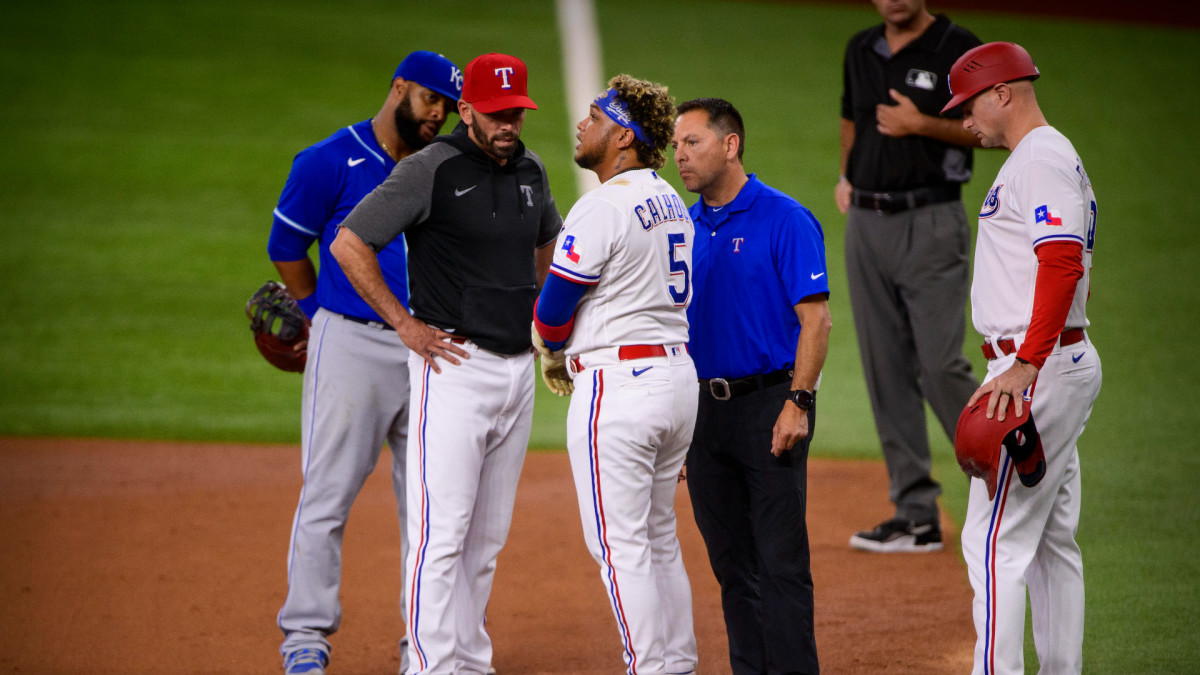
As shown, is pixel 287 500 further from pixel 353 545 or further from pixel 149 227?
pixel 149 227

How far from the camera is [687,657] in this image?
387cm

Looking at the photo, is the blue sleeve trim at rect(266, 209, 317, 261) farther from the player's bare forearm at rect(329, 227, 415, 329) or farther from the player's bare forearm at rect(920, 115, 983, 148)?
the player's bare forearm at rect(920, 115, 983, 148)

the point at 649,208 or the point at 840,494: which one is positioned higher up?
the point at 649,208

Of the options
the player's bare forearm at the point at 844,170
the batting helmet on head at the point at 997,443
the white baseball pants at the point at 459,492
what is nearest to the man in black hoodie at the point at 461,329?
the white baseball pants at the point at 459,492

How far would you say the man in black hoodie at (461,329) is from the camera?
388cm

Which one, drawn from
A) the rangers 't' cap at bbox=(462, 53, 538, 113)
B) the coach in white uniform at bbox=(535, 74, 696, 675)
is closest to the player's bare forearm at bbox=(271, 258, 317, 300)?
the rangers 't' cap at bbox=(462, 53, 538, 113)

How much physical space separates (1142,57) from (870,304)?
14.6 meters

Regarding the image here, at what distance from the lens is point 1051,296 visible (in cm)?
333

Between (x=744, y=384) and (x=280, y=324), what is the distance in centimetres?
203

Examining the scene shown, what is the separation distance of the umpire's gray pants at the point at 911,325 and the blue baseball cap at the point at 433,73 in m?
2.33

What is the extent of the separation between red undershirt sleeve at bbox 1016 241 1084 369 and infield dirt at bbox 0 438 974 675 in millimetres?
1566

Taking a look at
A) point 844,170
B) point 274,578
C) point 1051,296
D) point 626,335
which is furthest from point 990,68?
point 274,578

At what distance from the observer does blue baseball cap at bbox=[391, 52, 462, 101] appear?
4.42 m

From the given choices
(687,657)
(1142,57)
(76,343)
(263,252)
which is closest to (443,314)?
(687,657)
